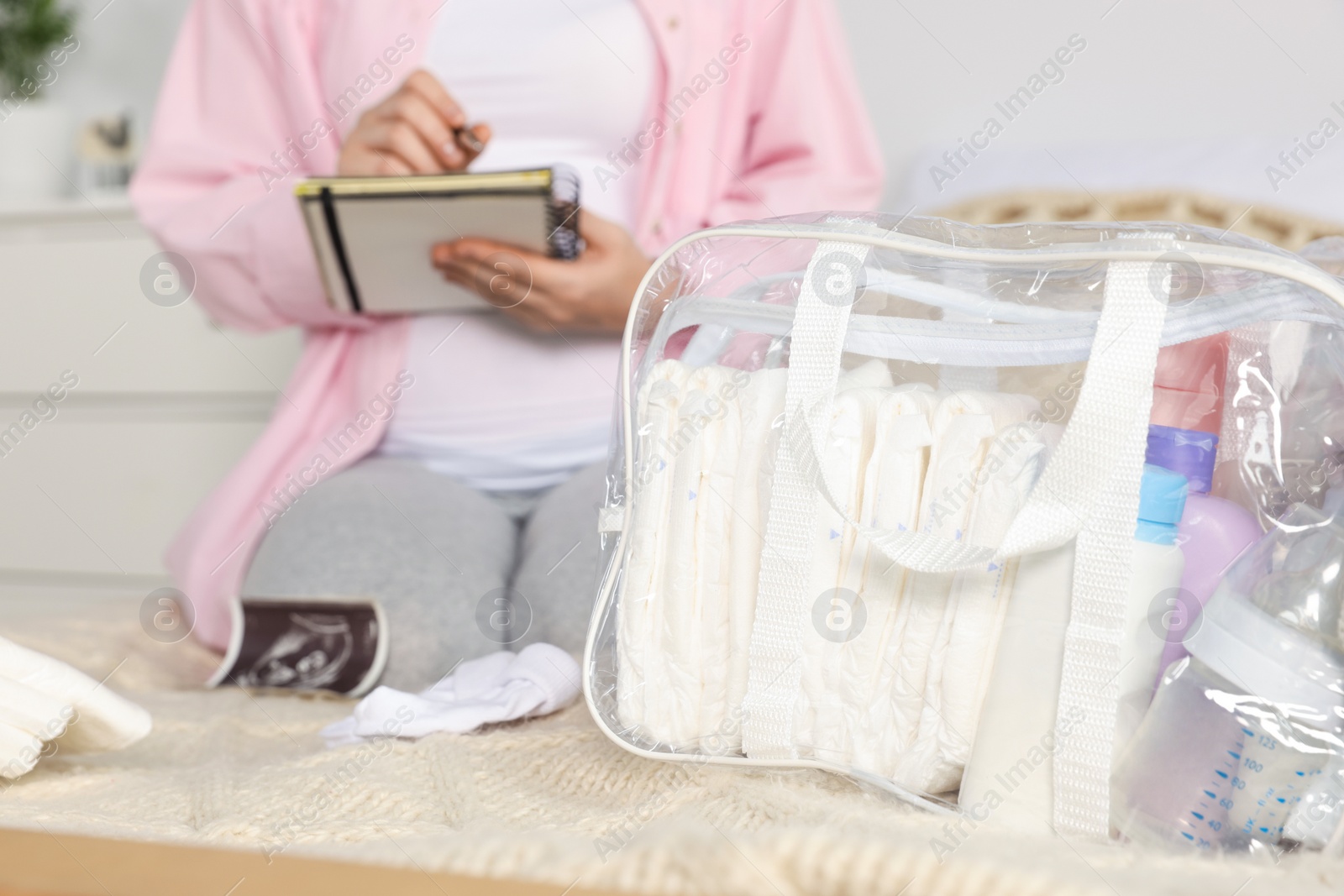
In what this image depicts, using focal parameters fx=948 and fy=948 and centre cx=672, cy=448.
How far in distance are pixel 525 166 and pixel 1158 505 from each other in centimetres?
63

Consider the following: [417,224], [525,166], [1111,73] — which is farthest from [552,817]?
[1111,73]

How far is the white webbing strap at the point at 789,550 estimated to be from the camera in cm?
38

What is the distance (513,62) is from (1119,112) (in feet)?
2.20

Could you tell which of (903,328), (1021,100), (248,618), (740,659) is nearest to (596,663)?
(740,659)

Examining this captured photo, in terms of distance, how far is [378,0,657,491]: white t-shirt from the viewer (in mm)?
777

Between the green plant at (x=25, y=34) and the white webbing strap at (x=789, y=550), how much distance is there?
159cm

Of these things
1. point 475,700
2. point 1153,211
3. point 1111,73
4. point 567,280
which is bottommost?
point 475,700

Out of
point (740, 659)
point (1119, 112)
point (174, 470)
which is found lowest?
point (174, 470)

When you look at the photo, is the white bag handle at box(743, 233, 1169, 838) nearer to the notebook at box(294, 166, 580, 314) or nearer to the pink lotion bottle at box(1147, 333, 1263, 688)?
the pink lotion bottle at box(1147, 333, 1263, 688)

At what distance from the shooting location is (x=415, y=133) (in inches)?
28.2

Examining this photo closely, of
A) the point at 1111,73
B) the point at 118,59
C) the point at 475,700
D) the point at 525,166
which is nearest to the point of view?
the point at 475,700

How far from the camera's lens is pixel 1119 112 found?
1041mm

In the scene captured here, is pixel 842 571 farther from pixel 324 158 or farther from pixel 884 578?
pixel 324 158

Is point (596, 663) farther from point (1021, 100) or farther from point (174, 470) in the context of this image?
point (174, 470)
